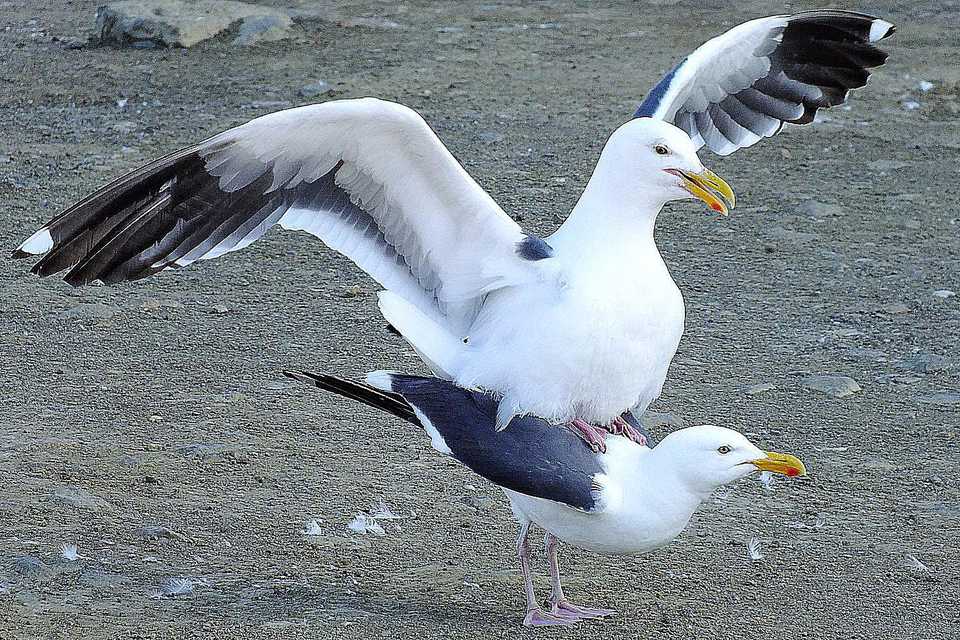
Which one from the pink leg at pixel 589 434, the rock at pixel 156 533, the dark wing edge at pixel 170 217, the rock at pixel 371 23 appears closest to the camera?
the dark wing edge at pixel 170 217

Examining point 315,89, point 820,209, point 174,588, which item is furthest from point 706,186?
point 315,89

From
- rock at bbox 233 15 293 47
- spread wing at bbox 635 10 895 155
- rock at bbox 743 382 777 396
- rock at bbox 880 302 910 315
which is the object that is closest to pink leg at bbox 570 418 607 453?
spread wing at bbox 635 10 895 155

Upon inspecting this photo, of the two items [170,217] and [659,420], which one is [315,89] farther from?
[170,217]

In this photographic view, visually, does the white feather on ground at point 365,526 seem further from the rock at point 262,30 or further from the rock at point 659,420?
the rock at point 262,30

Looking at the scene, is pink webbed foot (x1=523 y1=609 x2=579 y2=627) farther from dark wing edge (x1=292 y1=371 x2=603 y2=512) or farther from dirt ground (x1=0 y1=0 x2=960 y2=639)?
dark wing edge (x1=292 y1=371 x2=603 y2=512)

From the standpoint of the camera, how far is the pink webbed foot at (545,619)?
14.4 ft

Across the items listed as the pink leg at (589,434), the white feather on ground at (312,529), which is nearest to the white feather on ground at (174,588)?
the white feather on ground at (312,529)

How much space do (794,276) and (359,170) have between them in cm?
326

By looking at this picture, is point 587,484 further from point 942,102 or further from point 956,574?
point 942,102

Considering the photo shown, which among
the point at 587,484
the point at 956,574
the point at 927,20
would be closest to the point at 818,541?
the point at 956,574

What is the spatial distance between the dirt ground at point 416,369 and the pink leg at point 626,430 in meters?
0.44

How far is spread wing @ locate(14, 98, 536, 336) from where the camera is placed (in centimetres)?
427

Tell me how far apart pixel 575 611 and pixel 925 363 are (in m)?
2.47

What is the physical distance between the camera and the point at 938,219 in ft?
25.9
